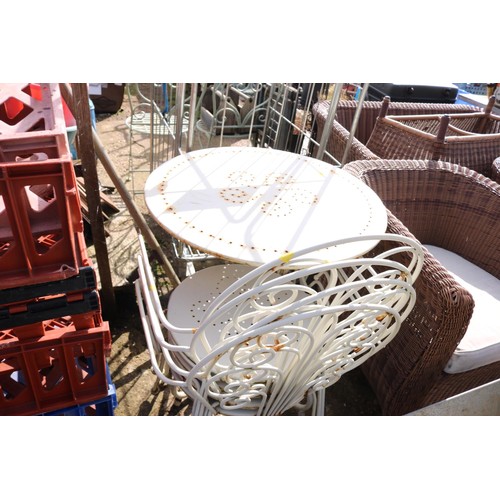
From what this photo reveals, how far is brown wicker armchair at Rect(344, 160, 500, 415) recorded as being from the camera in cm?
167

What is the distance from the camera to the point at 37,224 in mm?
1097

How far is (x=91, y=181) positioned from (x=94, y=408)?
105 cm

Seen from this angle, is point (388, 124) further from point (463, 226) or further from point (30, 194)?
point (30, 194)

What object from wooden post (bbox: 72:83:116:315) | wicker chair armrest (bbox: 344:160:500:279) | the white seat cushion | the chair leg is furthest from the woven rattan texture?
wooden post (bbox: 72:83:116:315)

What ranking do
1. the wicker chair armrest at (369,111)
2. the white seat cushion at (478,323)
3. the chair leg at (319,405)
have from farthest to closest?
the wicker chair armrest at (369,111)
the white seat cushion at (478,323)
the chair leg at (319,405)

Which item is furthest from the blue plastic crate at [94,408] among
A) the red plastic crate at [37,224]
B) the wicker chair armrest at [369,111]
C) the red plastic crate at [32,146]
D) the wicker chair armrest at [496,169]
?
the wicker chair armrest at [369,111]

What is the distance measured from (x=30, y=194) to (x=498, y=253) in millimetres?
2302

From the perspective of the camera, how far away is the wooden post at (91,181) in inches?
71.8

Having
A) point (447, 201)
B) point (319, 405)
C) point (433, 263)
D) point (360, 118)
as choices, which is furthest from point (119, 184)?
A: point (360, 118)

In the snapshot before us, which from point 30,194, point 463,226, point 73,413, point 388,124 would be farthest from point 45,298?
point 388,124

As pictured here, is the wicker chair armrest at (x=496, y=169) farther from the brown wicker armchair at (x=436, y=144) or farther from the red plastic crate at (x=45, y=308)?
the red plastic crate at (x=45, y=308)

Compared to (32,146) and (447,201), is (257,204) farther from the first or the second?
(447,201)

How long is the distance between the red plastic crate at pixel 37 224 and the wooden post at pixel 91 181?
0.82 meters

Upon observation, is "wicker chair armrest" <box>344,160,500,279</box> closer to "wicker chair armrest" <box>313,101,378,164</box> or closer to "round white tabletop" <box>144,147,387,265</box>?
"wicker chair armrest" <box>313,101,378,164</box>
